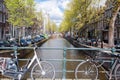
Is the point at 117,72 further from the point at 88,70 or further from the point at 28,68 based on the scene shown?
the point at 28,68

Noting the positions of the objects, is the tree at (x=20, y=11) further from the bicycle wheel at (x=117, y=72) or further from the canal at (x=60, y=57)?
the bicycle wheel at (x=117, y=72)

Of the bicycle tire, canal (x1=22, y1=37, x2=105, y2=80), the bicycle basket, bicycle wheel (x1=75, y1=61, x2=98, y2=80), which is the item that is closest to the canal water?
canal (x1=22, y1=37, x2=105, y2=80)

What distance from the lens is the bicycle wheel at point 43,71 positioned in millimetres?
8820

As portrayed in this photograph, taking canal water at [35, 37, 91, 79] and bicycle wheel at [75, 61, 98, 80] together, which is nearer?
bicycle wheel at [75, 61, 98, 80]

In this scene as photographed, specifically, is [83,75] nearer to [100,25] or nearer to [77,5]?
[77,5]

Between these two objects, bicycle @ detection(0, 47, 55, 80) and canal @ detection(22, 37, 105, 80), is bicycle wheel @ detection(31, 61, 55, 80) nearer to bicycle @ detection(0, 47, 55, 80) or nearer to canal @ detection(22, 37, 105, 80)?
bicycle @ detection(0, 47, 55, 80)

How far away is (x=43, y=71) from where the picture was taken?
8.97m

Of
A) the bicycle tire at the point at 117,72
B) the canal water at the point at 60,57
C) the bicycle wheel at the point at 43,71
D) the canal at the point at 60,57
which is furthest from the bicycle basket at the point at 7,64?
the bicycle tire at the point at 117,72

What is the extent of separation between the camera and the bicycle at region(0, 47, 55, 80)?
8.53 metres

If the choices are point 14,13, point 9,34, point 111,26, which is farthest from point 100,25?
point 111,26

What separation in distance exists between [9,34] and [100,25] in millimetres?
24361

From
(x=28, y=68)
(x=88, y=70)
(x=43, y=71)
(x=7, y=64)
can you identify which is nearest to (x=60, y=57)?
(x=88, y=70)

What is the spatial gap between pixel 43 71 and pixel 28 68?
1.61 ft

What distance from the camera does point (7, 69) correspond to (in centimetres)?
855
